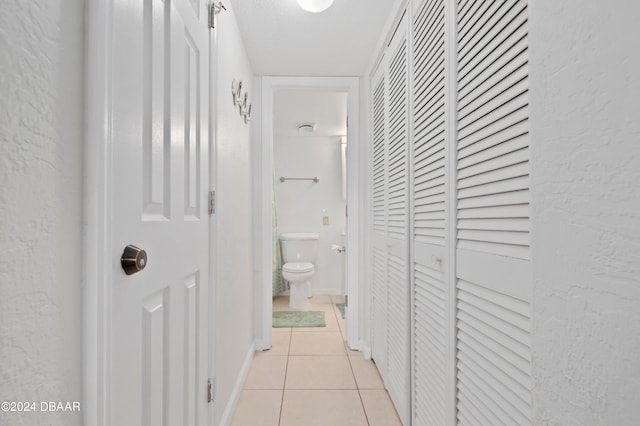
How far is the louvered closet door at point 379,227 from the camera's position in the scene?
2016mm

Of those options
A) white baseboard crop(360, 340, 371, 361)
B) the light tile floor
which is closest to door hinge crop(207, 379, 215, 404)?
the light tile floor

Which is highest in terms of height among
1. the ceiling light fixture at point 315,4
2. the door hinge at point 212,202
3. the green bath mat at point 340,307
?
the ceiling light fixture at point 315,4

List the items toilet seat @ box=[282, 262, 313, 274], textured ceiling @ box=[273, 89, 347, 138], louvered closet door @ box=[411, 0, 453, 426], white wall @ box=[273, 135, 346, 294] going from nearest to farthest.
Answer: louvered closet door @ box=[411, 0, 453, 426] → textured ceiling @ box=[273, 89, 347, 138] → toilet seat @ box=[282, 262, 313, 274] → white wall @ box=[273, 135, 346, 294]

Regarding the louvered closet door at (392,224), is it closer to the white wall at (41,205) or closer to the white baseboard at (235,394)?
the white baseboard at (235,394)

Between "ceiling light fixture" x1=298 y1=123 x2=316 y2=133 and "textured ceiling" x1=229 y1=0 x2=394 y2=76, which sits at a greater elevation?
"textured ceiling" x1=229 y1=0 x2=394 y2=76

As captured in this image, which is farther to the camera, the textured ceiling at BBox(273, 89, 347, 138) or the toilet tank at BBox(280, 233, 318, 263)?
the toilet tank at BBox(280, 233, 318, 263)

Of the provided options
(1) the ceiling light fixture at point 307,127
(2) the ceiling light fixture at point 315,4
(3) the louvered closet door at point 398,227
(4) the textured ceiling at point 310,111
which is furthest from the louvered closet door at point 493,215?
(1) the ceiling light fixture at point 307,127

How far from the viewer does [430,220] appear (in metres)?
1.30

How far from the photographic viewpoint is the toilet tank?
406cm

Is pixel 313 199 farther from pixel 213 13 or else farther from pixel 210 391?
pixel 210 391

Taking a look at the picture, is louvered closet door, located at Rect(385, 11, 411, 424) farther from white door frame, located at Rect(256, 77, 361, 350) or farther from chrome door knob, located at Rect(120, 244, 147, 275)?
chrome door knob, located at Rect(120, 244, 147, 275)

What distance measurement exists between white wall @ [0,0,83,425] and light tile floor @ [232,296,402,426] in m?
1.39

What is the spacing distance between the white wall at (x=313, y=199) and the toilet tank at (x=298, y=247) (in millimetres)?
280

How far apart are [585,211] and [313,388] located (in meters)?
1.87
